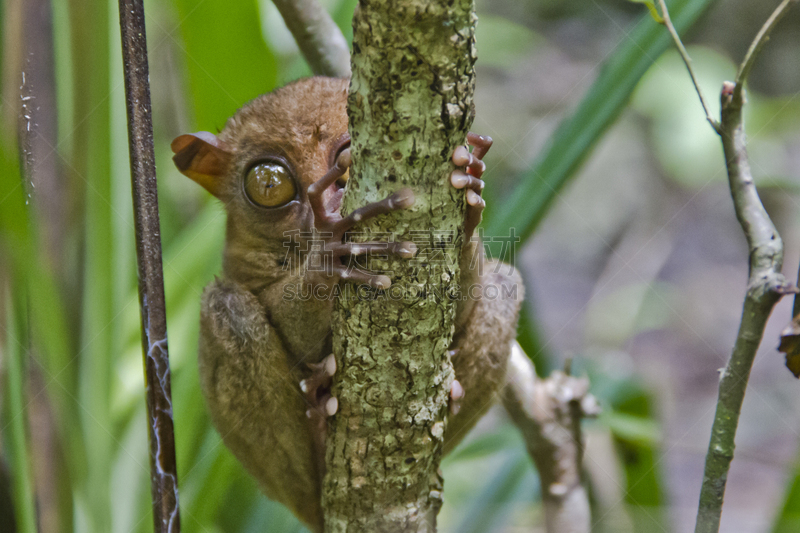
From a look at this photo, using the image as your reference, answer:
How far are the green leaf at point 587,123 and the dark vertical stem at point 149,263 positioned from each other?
54.9 inches

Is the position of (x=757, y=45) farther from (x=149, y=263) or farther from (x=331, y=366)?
(x=149, y=263)

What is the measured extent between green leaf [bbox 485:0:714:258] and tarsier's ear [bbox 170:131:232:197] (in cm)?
105

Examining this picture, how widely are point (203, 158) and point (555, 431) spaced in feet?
5.92

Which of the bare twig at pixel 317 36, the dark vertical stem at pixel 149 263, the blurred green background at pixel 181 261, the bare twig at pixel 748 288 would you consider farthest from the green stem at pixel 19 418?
the bare twig at pixel 748 288

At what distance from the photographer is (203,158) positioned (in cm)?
226

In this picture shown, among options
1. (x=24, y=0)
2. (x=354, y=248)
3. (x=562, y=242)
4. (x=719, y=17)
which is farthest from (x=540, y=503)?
(x=719, y=17)

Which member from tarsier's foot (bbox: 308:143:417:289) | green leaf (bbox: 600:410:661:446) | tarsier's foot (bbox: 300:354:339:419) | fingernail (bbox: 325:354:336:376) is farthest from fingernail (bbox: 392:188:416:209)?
green leaf (bbox: 600:410:661:446)

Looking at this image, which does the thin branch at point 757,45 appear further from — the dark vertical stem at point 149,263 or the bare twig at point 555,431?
the bare twig at point 555,431

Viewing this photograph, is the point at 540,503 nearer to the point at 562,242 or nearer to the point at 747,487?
the point at 747,487

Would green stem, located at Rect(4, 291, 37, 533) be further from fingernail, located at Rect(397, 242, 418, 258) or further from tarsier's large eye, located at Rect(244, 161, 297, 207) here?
fingernail, located at Rect(397, 242, 418, 258)

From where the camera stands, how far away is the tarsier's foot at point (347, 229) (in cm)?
128

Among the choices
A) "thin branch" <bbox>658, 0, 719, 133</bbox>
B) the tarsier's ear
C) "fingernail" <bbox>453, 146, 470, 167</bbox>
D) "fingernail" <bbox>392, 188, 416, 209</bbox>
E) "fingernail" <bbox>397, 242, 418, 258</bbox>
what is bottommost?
"fingernail" <bbox>397, 242, 418, 258</bbox>

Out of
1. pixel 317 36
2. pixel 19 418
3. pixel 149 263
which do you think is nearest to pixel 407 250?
pixel 149 263

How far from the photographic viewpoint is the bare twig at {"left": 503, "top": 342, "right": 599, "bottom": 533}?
2.64 m
